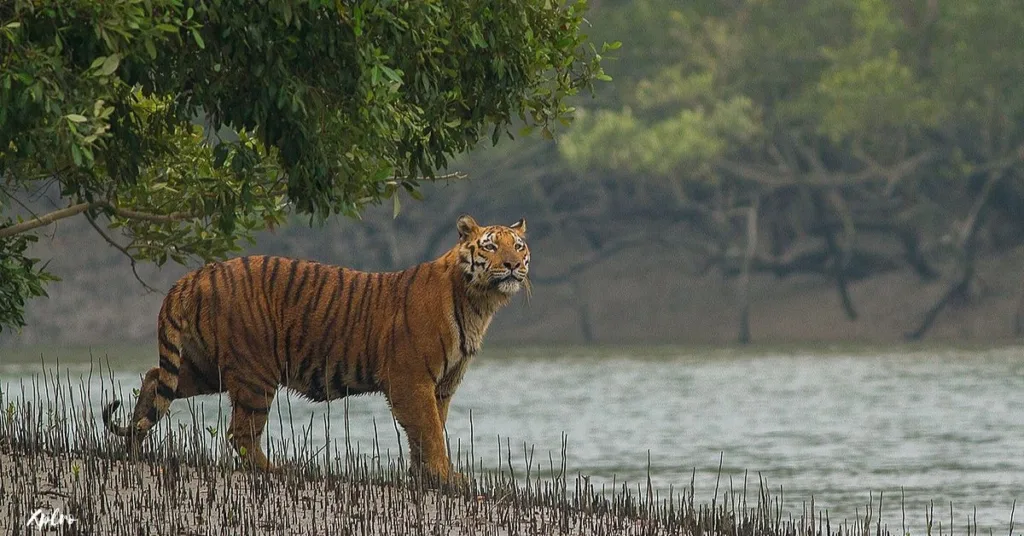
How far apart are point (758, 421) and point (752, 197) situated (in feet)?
86.5

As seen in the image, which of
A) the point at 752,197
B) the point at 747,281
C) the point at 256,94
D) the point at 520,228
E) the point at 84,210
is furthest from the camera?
the point at 752,197

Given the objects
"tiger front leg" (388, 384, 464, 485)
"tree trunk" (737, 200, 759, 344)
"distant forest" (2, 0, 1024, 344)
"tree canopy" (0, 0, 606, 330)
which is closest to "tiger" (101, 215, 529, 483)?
"tiger front leg" (388, 384, 464, 485)

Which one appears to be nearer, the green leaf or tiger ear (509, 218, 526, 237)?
the green leaf

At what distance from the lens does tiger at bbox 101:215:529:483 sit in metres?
12.6

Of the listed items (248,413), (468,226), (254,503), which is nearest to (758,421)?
(468,226)

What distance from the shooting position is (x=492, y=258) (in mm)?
12641

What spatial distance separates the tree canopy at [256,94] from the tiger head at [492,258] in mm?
527

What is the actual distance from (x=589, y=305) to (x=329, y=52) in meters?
45.2

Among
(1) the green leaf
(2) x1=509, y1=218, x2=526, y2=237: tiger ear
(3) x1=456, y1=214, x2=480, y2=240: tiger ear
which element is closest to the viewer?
(1) the green leaf

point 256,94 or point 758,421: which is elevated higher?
point 758,421

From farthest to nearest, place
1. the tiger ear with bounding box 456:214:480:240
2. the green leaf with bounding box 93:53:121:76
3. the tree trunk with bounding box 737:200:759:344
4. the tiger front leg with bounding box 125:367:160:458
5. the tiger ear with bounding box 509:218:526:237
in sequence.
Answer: the tree trunk with bounding box 737:200:759:344
the tiger ear with bounding box 509:218:526:237
the tiger ear with bounding box 456:214:480:240
the tiger front leg with bounding box 125:367:160:458
the green leaf with bounding box 93:53:121:76

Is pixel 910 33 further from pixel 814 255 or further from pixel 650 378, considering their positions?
pixel 650 378
